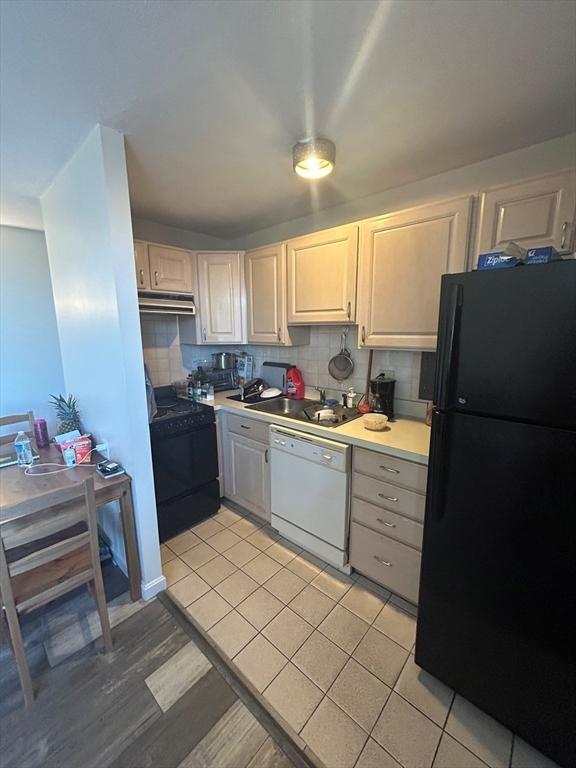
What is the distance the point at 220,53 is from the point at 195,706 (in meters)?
2.42

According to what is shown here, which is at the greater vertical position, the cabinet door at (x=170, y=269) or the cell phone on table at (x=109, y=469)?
the cabinet door at (x=170, y=269)

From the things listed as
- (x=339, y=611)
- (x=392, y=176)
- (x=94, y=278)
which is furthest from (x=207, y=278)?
(x=339, y=611)

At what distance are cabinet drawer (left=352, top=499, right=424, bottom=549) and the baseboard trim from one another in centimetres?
119

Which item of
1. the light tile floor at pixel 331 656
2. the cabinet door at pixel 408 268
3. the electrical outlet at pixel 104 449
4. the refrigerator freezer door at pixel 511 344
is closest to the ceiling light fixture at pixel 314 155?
the cabinet door at pixel 408 268

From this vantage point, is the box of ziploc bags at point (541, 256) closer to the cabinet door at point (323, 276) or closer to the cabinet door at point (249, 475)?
the cabinet door at point (323, 276)

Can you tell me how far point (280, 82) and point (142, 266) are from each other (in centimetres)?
155

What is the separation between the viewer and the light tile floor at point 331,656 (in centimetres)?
112

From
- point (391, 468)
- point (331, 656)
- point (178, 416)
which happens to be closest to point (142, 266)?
point (178, 416)

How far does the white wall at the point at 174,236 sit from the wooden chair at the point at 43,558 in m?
2.12

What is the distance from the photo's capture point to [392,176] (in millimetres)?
1824

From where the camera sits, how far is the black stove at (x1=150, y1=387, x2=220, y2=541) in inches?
82.1

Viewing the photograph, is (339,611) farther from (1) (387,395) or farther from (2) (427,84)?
(2) (427,84)

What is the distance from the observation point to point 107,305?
155 centimetres

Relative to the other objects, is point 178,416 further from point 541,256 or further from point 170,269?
point 541,256
